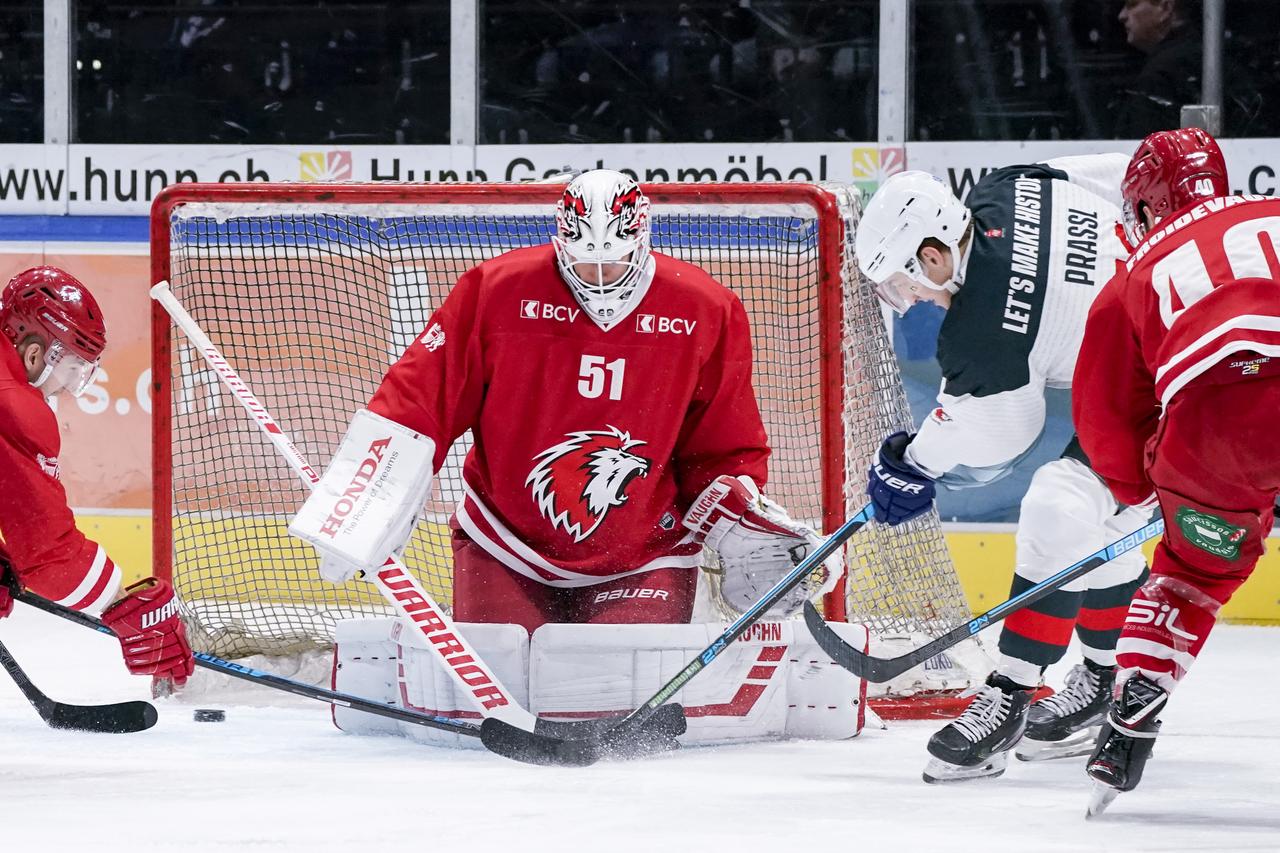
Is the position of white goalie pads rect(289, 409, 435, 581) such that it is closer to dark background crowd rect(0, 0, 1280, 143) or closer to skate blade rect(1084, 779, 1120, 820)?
skate blade rect(1084, 779, 1120, 820)

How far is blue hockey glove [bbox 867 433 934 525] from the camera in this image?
9.70ft

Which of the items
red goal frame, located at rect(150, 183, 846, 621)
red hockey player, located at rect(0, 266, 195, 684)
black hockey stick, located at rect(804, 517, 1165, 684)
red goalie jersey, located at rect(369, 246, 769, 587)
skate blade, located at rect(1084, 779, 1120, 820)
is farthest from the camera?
red goal frame, located at rect(150, 183, 846, 621)

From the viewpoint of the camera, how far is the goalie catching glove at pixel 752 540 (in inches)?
125

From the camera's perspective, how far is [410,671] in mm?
3090

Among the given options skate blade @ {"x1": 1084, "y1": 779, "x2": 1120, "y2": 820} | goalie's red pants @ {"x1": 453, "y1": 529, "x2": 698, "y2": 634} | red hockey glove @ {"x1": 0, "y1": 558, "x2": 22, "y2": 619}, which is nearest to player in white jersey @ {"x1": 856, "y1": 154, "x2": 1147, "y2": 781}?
skate blade @ {"x1": 1084, "y1": 779, "x2": 1120, "y2": 820}

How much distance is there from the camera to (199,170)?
203 inches

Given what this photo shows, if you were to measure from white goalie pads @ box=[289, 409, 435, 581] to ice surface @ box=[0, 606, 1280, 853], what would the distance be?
14.3 inches

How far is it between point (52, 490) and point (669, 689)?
1141 millimetres

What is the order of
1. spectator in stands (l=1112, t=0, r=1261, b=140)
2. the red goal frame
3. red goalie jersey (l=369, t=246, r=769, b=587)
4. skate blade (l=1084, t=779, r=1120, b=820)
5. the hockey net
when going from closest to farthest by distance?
skate blade (l=1084, t=779, r=1120, b=820)
red goalie jersey (l=369, t=246, r=769, b=587)
the red goal frame
the hockey net
spectator in stands (l=1112, t=0, r=1261, b=140)

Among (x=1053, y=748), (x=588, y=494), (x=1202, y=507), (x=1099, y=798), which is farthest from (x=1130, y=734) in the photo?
(x=588, y=494)

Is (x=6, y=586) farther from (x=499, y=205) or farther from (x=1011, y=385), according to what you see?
(x=1011, y=385)

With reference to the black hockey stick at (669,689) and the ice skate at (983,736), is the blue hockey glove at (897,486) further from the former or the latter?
the ice skate at (983,736)

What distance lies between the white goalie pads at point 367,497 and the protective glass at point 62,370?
57cm

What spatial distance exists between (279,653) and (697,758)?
49.2 inches
